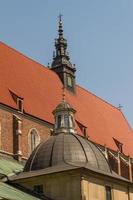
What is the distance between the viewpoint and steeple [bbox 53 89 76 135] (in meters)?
28.9

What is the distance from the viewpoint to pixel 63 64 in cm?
4238

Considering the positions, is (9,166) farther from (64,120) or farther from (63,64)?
(63,64)

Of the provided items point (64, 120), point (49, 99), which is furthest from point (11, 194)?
point (49, 99)

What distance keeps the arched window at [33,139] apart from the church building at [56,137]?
4 centimetres

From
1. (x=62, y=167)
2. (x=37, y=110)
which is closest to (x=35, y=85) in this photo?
(x=37, y=110)

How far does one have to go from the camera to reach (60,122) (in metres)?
29.4

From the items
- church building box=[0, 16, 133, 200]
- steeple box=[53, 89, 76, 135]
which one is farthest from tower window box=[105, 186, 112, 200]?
steeple box=[53, 89, 76, 135]

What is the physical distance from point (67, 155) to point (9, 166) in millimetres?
3857

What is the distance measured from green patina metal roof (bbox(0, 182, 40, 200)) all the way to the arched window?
7.98 m

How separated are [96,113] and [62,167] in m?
17.8

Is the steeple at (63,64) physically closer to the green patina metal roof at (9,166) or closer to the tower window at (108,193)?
the green patina metal roof at (9,166)

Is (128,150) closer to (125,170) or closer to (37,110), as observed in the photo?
(125,170)

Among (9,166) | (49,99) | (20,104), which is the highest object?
(49,99)

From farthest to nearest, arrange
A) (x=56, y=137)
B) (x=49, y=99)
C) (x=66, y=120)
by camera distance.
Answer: (x=49, y=99) < (x=66, y=120) < (x=56, y=137)
